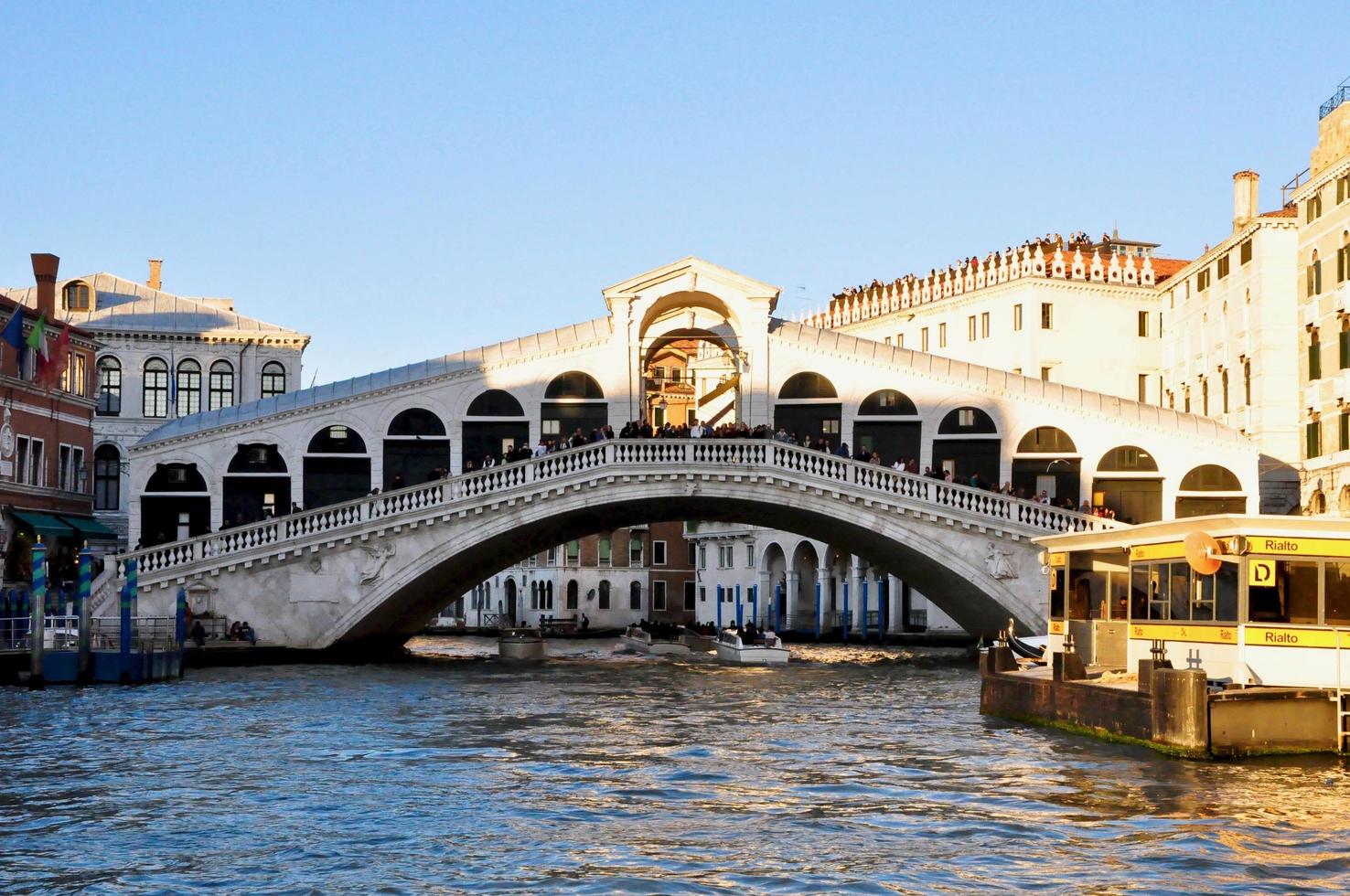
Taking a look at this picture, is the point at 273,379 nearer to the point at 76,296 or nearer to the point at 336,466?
the point at 76,296

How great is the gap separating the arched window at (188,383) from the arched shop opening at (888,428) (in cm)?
2106

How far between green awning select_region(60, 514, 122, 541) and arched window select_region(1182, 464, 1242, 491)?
26.7 meters

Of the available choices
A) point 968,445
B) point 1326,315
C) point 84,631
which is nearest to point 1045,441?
point 968,445

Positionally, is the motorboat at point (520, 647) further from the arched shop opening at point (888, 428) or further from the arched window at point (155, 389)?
the arched window at point (155, 389)

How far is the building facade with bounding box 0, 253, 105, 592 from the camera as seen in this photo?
4234 centimetres

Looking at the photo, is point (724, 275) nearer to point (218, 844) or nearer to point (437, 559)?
point (437, 559)

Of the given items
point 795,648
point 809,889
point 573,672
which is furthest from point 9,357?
point 809,889

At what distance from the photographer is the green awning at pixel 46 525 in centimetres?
4250

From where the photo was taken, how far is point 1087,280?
5856 centimetres

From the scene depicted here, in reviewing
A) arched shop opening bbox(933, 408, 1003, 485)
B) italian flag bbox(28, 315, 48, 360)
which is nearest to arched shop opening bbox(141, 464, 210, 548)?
italian flag bbox(28, 315, 48, 360)

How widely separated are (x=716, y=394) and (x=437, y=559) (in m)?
26.5

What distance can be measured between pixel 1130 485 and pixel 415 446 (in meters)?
16.9

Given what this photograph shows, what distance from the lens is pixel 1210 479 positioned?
42.8 meters

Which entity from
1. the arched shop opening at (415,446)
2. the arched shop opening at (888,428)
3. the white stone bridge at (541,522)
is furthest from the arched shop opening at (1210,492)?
the arched shop opening at (415,446)
